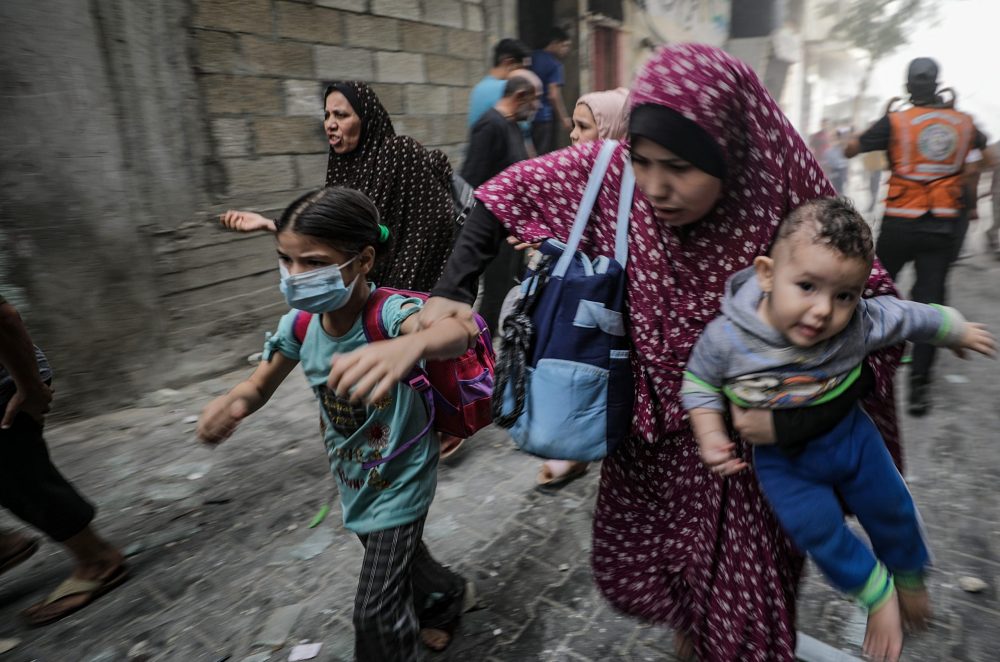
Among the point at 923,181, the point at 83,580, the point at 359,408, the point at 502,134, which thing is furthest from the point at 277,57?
the point at 923,181

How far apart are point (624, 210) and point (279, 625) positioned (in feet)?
6.27

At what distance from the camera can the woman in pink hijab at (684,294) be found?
1.36 metres

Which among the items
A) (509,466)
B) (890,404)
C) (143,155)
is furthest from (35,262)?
(890,404)

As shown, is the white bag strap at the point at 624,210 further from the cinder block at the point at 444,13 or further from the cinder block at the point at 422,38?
the cinder block at the point at 444,13

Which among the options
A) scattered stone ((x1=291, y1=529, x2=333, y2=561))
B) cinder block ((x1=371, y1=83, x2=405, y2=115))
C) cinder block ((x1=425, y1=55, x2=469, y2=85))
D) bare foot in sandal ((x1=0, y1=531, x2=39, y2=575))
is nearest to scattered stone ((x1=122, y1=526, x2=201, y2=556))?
bare foot in sandal ((x1=0, y1=531, x2=39, y2=575))

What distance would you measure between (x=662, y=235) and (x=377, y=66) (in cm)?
459

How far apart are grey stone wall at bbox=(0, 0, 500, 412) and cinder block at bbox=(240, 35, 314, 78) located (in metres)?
0.01

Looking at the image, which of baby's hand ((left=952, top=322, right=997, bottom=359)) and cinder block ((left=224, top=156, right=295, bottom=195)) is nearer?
baby's hand ((left=952, top=322, right=997, bottom=359))

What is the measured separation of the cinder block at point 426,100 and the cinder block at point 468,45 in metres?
0.43

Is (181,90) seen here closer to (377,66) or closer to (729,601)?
(377,66)

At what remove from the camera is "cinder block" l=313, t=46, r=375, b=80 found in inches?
192

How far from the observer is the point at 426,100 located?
236 inches

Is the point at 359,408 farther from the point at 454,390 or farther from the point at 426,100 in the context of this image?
the point at 426,100

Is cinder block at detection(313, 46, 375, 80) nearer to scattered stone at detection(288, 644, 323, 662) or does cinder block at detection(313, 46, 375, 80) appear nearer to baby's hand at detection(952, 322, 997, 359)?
scattered stone at detection(288, 644, 323, 662)
